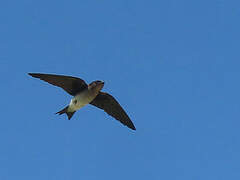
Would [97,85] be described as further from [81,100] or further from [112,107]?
[112,107]

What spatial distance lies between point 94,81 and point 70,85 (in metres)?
1.08

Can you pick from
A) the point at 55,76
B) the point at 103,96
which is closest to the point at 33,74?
the point at 55,76

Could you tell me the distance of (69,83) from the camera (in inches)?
1056

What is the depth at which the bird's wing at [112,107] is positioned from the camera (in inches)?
1103

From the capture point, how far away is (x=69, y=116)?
2694cm

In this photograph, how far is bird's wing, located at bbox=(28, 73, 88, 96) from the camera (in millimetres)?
26402

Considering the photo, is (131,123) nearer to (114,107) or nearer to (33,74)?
(114,107)

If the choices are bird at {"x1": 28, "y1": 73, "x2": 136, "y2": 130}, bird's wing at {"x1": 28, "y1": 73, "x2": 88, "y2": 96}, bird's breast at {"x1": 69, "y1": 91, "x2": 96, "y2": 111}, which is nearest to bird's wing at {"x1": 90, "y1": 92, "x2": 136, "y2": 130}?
bird at {"x1": 28, "y1": 73, "x2": 136, "y2": 130}

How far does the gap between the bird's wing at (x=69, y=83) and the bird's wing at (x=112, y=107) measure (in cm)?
132

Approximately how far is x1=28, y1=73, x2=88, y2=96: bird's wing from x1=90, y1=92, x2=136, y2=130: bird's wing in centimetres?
132

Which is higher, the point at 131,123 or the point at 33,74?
the point at 131,123

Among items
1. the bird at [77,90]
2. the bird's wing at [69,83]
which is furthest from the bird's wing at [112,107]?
the bird's wing at [69,83]

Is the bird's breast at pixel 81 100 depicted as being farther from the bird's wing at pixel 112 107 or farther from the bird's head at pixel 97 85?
the bird's wing at pixel 112 107

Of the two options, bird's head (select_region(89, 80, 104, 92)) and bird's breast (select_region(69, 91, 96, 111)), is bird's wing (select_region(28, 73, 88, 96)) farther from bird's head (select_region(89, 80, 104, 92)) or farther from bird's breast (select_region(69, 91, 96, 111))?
bird's head (select_region(89, 80, 104, 92))
